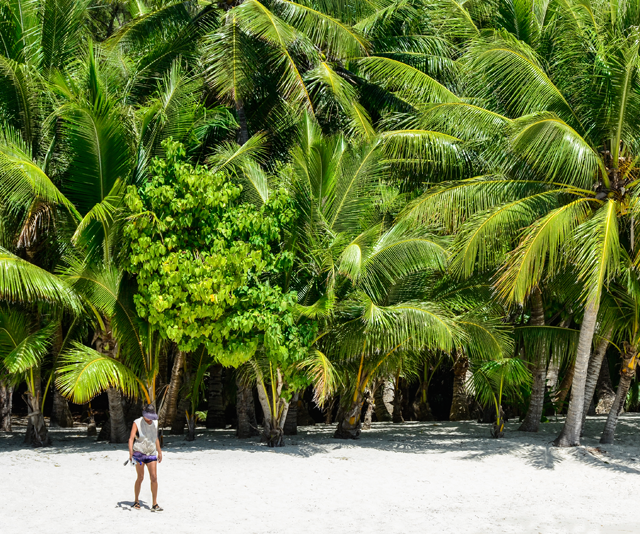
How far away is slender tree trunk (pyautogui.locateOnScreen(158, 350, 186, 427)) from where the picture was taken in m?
13.5

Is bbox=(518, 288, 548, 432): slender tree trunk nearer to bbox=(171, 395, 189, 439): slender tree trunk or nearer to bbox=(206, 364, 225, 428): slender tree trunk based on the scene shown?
bbox=(206, 364, 225, 428): slender tree trunk

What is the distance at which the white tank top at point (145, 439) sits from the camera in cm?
768

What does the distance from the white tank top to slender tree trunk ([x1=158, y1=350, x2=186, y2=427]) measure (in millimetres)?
5372

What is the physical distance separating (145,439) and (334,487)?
3003 millimetres

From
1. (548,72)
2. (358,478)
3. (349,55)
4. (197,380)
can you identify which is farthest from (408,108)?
(358,478)

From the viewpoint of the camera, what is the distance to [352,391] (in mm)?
13352

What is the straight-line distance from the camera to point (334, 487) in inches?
380

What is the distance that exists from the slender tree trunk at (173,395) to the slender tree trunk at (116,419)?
825 millimetres

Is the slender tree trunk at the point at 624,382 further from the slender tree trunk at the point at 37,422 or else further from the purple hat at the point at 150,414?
the slender tree trunk at the point at 37,422

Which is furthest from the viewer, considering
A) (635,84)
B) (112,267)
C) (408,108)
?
(408,108)

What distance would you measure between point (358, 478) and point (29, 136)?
8.49 metres

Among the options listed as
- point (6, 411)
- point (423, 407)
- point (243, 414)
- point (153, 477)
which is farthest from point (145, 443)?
point (423, 407)

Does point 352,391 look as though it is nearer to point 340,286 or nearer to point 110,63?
point 340,286

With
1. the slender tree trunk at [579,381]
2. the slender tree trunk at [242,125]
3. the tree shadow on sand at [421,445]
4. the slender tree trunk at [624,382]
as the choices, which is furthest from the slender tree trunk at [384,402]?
the slender tree trunk at [242,125]
